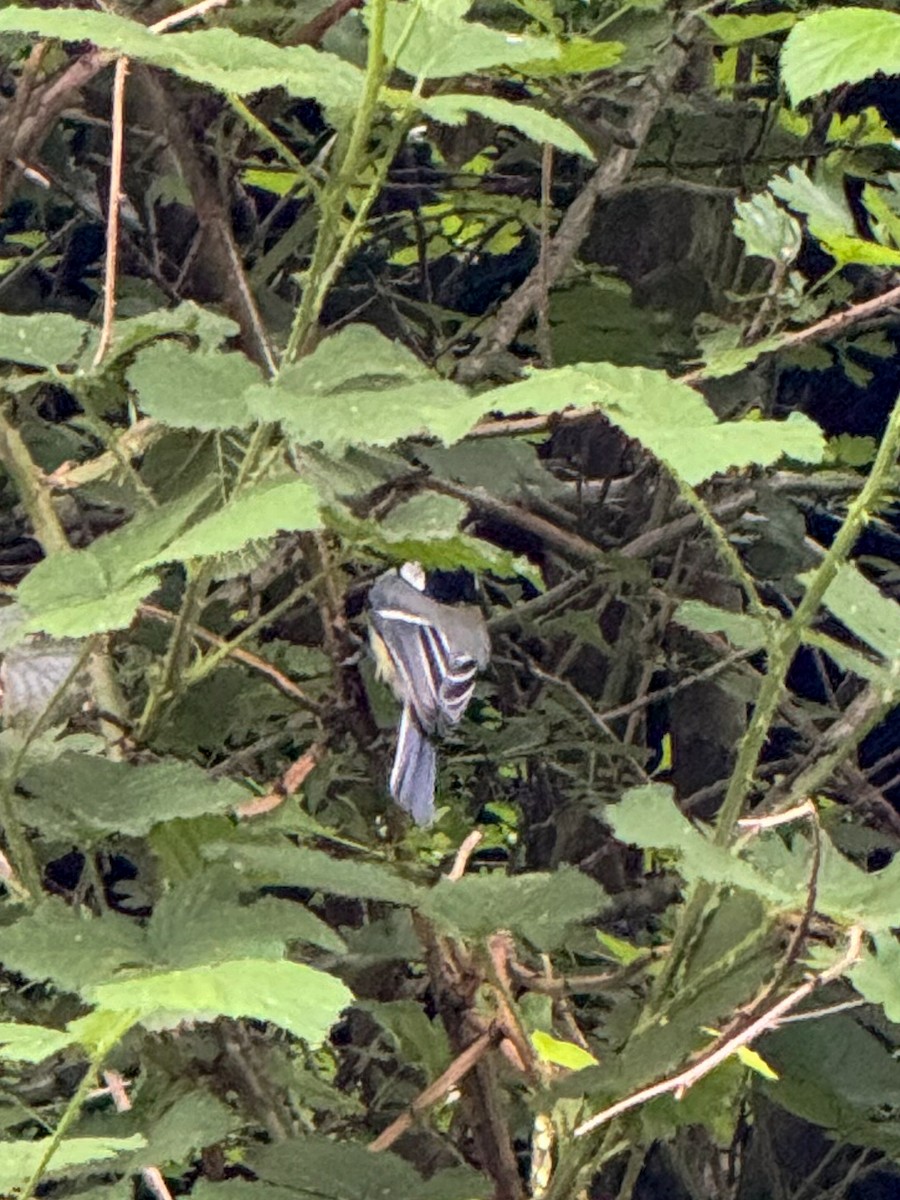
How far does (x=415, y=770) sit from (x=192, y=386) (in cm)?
88

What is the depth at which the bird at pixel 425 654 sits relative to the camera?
223 centimetres

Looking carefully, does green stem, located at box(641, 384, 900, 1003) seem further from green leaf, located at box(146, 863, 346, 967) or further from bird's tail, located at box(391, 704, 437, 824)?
bird's tail, located at box(391, 704, 437, 824)

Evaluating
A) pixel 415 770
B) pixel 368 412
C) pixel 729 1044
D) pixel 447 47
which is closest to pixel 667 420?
pixel 368 412

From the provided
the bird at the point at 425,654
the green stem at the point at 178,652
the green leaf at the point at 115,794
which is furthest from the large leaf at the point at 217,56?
the bird at the point at 425,654

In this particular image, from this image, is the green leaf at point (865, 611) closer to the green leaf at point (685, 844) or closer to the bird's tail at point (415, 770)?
the green leaf at point (685, 844)

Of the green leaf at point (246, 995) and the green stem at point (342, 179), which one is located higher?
the green stem at point (342, 179)

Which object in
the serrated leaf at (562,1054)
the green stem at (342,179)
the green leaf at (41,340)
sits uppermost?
the green stem at (342,179)

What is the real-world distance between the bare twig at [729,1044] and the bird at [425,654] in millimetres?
858

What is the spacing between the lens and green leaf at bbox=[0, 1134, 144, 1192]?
91cm

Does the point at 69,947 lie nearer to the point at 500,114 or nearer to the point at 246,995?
the point at 246,995

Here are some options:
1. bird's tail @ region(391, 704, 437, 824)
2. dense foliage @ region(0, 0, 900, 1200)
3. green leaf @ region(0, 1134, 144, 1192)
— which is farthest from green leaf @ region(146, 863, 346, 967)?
bird's tail @ region(391, 704, 437, 824)

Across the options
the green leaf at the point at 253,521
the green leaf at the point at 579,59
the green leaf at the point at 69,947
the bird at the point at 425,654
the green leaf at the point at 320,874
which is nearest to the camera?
the green leaf at the point at 253,521

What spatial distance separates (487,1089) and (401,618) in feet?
3.32

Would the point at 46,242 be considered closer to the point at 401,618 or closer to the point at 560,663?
the point at 401,618
